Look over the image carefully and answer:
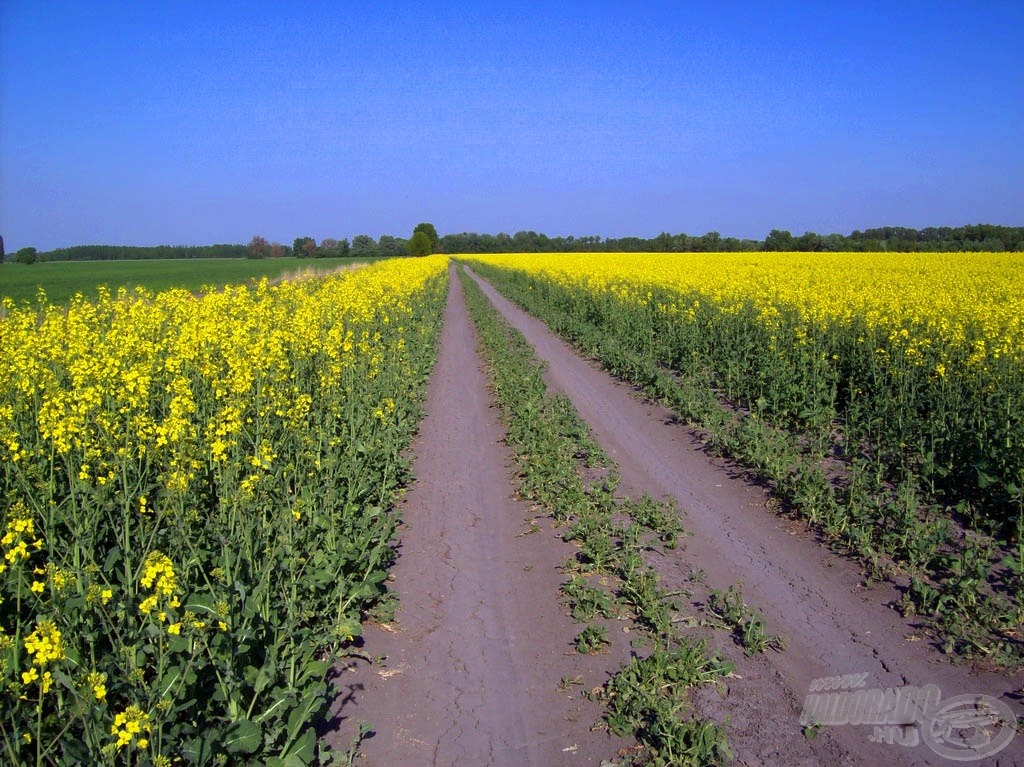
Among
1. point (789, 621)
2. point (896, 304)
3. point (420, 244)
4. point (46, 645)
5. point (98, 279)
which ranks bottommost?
point (789, 621)

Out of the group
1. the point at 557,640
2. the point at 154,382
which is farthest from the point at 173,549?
the point at 154,382

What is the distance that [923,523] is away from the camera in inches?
261

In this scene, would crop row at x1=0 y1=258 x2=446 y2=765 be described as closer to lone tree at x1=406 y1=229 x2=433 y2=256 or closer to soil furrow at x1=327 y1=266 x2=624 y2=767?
soil furrow at x1=327 y1=266 x2=624 y2=767

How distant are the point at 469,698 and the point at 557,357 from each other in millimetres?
13689

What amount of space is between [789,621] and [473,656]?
2.17 meters

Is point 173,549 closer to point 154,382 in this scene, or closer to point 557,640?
point 557,640

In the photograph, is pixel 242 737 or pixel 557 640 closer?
pixel 242 737

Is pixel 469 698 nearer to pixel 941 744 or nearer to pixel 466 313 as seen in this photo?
pixel 941 744

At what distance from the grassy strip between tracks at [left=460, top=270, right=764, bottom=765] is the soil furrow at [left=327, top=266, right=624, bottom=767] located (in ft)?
0.53

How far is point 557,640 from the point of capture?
5.12m

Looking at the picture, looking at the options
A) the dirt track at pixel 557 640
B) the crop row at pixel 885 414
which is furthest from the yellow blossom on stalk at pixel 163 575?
the crop row at pixel 885 414

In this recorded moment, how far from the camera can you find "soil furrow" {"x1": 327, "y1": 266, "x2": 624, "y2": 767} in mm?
4059

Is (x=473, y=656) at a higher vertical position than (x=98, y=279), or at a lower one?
lower

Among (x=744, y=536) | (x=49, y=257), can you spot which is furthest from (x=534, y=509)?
(x=49, y=257)
